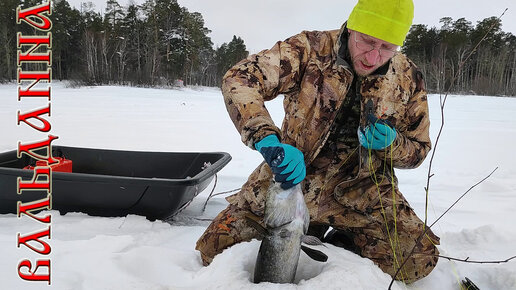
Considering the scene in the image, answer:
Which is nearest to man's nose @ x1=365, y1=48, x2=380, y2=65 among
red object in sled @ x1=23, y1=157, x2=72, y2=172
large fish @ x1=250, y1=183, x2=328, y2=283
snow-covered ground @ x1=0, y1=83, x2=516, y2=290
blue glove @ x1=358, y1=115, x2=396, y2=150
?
blue glove @ x1=358, y1=115, x2=396, y2=150

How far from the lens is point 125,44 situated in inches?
1191

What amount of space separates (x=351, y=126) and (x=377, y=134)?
392 millimetres

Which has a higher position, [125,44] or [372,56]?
[125,44]

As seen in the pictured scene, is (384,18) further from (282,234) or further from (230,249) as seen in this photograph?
(230,249)

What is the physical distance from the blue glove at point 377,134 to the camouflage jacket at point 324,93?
0.09 meters

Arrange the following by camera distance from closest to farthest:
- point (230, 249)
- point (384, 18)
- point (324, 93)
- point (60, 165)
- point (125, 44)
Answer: point (384, 18) < point (230, 249) < point (324, 93) < point (60, 165) < point (125, 44)

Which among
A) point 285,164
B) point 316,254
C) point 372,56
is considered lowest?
point 316,254

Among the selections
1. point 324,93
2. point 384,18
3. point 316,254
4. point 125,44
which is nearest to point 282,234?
point 316,254

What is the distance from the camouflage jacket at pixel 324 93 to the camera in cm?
202

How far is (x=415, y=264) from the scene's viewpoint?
6.90 ft

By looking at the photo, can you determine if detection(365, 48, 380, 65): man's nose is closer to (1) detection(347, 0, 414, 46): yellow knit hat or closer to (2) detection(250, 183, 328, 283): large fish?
(1) detection(347, 0, 414, 46): yellow knit hat

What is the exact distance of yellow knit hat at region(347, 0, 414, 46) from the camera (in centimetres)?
184

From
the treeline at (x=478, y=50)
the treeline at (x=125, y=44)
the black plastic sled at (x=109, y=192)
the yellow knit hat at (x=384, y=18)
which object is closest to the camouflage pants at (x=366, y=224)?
the black plastic sled at (x=109, y=192)

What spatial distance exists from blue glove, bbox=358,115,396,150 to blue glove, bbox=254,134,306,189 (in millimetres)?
556
